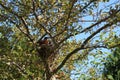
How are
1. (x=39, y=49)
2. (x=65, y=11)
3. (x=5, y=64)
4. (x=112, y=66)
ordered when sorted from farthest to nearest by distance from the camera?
1. (x=112, y=66)
2. (x=5, y=64)
3. (x=39, y=49)
4. (x=65, y=11)

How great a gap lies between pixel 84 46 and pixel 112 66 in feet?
37.4

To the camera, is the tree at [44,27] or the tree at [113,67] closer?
the tree at [44,27]

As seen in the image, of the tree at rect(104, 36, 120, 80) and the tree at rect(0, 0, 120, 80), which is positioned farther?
the tree at rect(104, 36, 120, 80)

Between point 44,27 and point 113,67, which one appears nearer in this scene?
point 44,27

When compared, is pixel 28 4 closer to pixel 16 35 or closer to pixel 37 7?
pixel 37 7

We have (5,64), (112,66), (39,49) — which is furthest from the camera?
(112,66)

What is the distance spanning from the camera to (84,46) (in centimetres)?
1312

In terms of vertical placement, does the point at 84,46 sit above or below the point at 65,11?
below

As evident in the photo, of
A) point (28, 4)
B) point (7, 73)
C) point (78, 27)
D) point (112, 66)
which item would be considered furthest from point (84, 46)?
point (112, 66)

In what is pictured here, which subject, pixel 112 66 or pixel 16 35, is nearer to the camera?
pixel 16 35

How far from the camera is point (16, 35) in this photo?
1483cm

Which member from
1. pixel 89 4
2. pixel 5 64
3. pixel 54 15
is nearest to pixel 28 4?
pixel 54 15

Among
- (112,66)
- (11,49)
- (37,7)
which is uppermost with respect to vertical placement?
(37,7)

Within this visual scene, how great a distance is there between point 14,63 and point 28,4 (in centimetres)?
296
